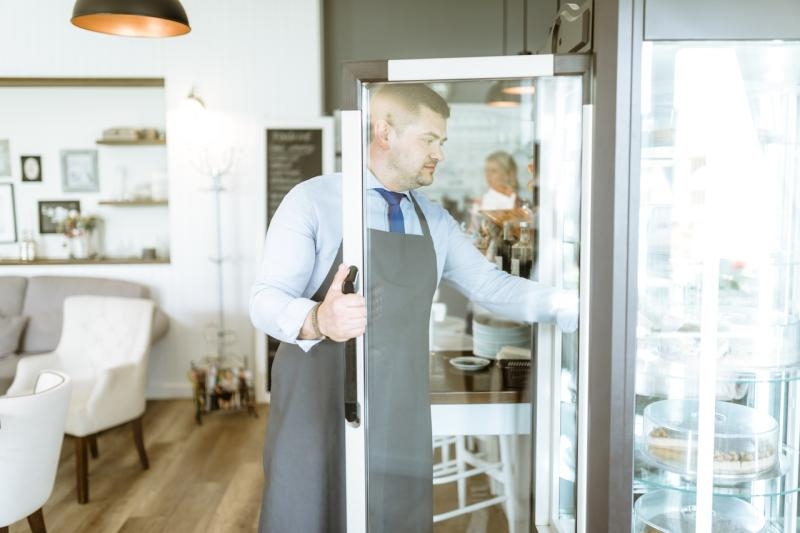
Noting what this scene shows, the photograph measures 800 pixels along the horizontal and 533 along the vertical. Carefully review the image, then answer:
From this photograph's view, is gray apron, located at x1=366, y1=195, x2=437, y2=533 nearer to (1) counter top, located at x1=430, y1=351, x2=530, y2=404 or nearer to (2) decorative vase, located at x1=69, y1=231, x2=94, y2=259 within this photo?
(1) counter top, located at x1=430, y1=351, x2=530, y2=404

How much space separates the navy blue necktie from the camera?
1.97m

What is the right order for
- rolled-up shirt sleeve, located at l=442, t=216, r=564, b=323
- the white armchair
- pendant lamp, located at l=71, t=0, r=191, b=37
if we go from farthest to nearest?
pendant lamp, located at l=71, t=0, r=191, b=37 → the white armchair → rolled-up shirt sleeve, located at l=442, t=216, r=564, b=323

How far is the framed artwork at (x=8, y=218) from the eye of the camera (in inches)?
221

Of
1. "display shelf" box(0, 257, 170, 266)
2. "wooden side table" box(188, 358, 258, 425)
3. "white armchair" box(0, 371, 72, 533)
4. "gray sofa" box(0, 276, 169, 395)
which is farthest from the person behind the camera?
"display shelf" box(0, 257, 170, 266)

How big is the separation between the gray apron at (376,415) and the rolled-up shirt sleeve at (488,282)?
2.6 inches

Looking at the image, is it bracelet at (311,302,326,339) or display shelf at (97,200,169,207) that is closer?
bracelet at (311,302,326,339)

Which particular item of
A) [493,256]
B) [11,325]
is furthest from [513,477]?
[11,325]

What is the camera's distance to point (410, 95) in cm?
189

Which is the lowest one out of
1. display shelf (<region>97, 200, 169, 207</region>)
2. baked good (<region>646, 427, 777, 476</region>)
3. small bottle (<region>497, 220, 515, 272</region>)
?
baked good (<region>646, 427, 777, 476</region>)

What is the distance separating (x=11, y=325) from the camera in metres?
4.82

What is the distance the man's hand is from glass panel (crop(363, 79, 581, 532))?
7 cm

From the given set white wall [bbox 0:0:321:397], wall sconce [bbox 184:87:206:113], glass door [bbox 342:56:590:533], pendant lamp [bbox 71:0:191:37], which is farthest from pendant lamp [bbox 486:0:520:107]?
wall sconce [bbox 184:87:206:113]

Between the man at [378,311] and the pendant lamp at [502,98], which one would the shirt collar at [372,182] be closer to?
the man at [378,311]

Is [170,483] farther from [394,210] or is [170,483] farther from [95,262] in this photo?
[394,210]
